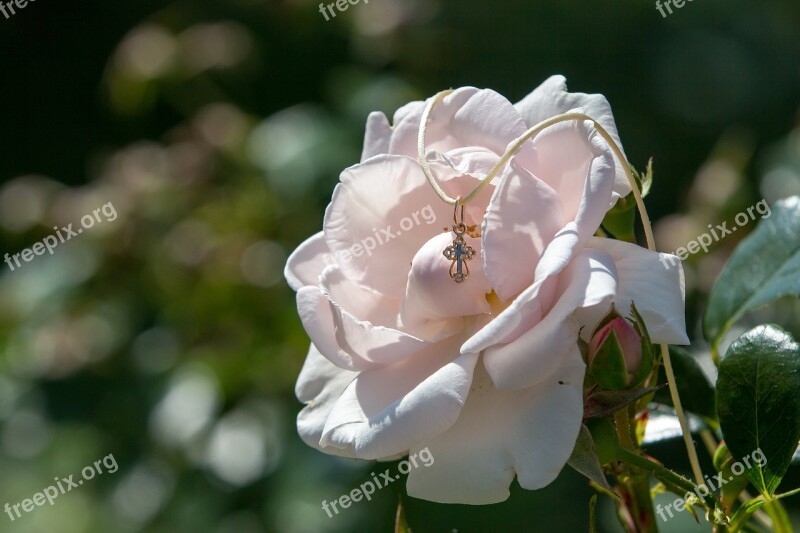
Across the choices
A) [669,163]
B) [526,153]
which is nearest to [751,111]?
[669,163]

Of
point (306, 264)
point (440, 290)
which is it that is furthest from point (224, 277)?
point (440, 290)

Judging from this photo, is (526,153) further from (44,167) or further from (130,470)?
(44,167)

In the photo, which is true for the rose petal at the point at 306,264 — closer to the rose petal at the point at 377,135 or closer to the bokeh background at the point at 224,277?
the rose petal at the point at 377,135

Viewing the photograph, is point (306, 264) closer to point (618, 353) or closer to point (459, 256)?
point (459, 256)

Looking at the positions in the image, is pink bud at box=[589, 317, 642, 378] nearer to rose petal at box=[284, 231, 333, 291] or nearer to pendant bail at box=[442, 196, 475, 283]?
pendant bail at box=[442, 196, 475, 283]

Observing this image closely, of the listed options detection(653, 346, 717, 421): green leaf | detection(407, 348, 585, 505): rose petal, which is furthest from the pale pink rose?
detection(653, 346, 717, 421): green leaf

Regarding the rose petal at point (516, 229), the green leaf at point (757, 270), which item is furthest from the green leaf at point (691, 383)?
the rose petal at point (516, 229)
